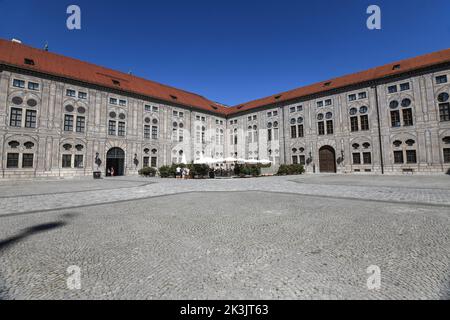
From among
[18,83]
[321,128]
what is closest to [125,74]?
[18,83]

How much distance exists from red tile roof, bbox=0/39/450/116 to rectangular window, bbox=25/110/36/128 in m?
5.00

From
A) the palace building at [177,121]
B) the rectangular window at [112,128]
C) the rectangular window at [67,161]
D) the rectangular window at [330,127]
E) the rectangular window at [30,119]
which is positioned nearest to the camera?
the rectangular window at [30,119]

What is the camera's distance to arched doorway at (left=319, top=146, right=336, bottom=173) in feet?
108

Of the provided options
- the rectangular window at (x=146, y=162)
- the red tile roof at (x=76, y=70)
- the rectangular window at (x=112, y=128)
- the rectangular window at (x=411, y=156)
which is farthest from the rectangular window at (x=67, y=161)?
the rectangular window at (x=411, y=156)

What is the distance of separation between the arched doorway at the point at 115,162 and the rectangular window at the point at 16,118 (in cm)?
963

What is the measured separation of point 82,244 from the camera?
411 cm

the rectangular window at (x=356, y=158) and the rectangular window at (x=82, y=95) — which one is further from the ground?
the rectangular window at (x=82, y=95)

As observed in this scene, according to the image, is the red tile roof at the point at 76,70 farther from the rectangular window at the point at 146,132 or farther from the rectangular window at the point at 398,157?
the rectangular window at the point at 398,157

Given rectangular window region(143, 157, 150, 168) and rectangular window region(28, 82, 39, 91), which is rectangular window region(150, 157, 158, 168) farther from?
rectangular window region(28, 82, 39, 91)

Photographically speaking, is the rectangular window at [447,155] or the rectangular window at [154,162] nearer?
the rectangular window at [447,155]

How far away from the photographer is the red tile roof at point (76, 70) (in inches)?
1002

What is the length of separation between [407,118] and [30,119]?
45378 millimetres
